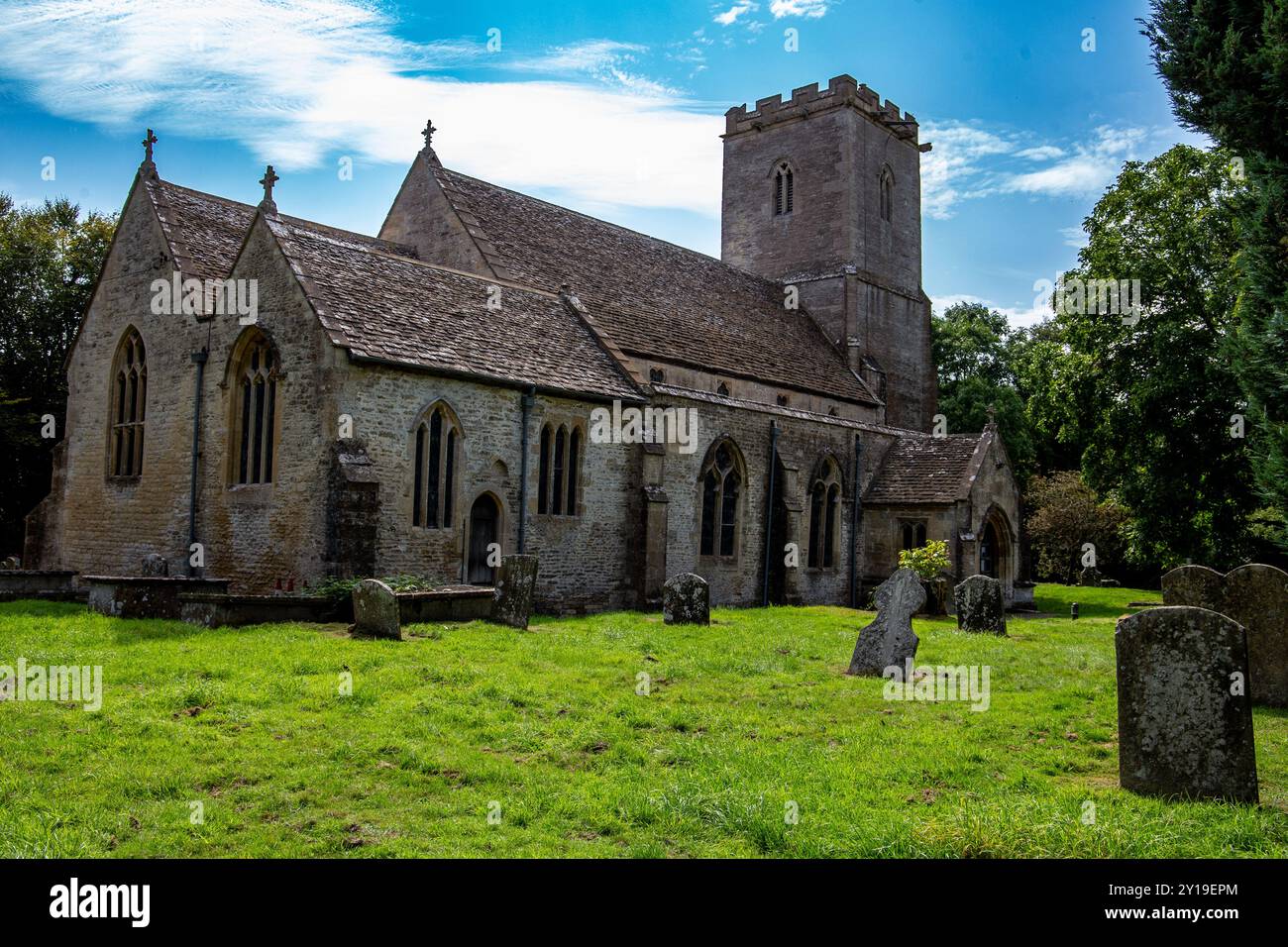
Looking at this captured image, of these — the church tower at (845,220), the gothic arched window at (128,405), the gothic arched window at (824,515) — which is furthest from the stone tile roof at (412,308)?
the church tower at (845,220)

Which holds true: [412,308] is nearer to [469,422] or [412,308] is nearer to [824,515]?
[469,422]

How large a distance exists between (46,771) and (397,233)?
2230cm

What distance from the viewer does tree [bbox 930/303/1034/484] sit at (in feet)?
155

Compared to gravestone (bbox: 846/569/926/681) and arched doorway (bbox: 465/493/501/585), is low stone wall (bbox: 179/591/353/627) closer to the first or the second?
arched doorway (bbox: 465/493/501/585)

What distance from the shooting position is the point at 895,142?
3997 centimetres

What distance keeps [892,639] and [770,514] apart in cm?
1405

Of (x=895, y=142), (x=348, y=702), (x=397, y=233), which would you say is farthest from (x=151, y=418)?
(x=895, y=142)

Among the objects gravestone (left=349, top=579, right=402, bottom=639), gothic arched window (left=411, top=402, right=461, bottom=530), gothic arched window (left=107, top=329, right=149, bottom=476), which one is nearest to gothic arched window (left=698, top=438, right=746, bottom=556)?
gothic arched window (left=411, top=402, right=461, bottom=530)

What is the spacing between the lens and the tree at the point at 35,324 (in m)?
32.5

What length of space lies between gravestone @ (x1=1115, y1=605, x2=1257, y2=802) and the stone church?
1247cm

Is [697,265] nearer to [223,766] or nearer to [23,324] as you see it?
[23,324]

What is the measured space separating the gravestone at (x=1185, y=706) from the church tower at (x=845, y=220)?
28443 mm

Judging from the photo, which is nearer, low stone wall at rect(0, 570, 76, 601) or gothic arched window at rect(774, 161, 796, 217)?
low stone wall at rect(0, 570, 76, 601)

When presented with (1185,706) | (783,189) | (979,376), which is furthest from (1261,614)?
(979,376)
